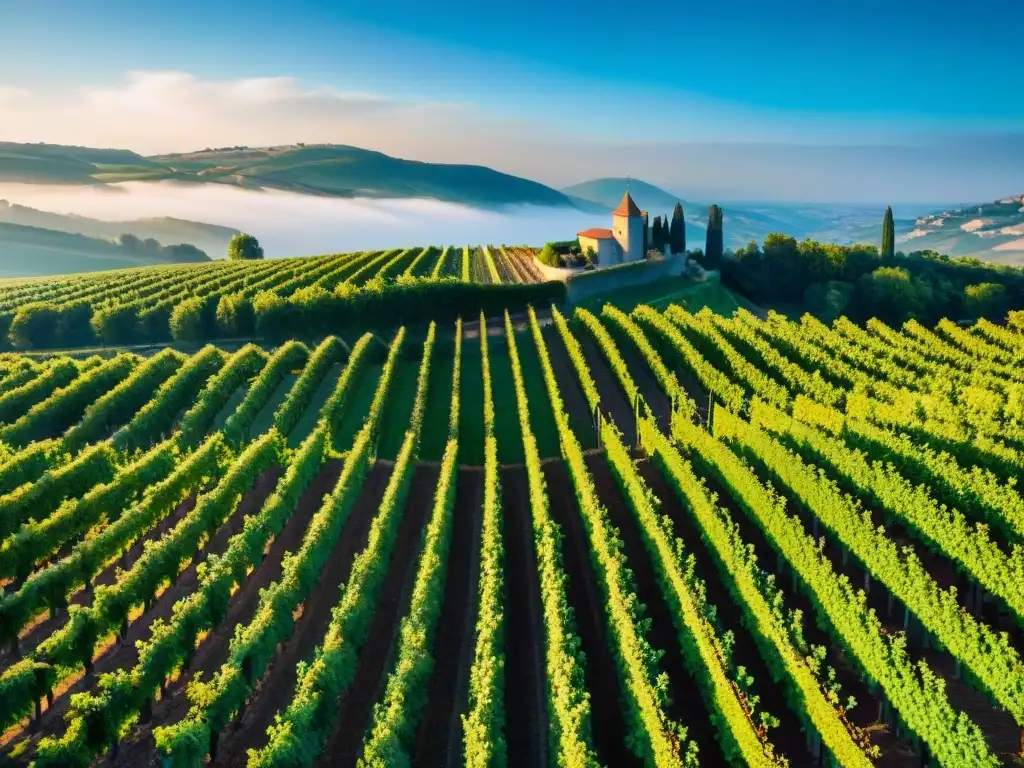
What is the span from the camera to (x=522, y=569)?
2502cm

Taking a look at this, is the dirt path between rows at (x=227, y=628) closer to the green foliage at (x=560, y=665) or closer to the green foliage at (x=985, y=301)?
the green foliage at (x=560, y=665)

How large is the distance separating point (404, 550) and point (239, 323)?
3657 cm

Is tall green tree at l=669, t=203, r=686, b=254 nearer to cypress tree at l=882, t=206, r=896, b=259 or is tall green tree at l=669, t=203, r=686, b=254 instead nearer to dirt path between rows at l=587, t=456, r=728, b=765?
cypress tree at l=882, t=206, r=896, b=259

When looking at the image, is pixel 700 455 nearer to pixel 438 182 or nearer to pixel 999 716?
pixel 999 716

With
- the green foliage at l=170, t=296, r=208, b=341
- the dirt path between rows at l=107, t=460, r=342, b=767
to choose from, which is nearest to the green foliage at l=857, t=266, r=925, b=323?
→ the dirt path between rows at l=107, t=460, r=342, b=767

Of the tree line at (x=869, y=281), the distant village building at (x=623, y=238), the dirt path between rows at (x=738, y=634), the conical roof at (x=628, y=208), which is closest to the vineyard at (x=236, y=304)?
the distant village building at (x=623, y=238)

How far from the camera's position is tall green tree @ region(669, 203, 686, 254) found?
73.1 m

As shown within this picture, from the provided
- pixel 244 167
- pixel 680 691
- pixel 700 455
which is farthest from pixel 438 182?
pixel 680 691

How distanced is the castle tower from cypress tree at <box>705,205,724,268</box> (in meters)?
9.88

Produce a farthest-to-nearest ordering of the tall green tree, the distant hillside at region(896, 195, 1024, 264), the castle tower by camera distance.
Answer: the distant hillside at region(896, 195, 1024, 264)
the tall green tree
the castle tower

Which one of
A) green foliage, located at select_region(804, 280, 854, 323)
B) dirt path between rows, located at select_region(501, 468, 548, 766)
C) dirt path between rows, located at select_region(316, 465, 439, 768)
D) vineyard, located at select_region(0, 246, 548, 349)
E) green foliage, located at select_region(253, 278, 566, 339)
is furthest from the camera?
green foliage, located at select_region(804, 280, 854, 323)

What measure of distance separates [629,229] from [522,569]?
4928cm

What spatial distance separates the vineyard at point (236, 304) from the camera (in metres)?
54.9

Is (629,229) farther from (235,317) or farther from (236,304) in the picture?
(235,317)
